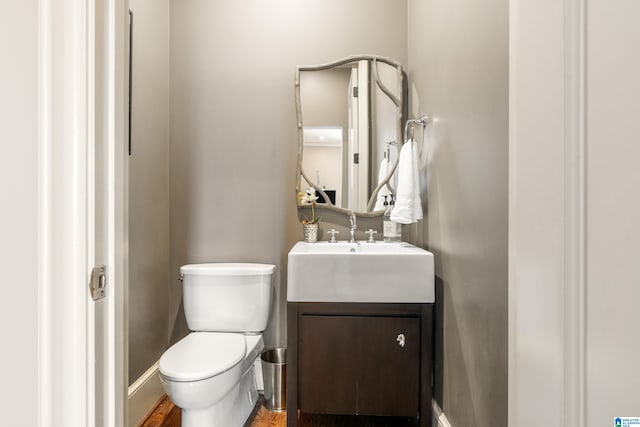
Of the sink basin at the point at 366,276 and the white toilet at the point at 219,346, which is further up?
the sink basin at the point at 366,276

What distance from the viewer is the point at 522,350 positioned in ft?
1.70

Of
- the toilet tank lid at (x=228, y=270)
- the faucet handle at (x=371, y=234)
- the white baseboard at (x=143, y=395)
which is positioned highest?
the faucet handle at (x=371, y=234)

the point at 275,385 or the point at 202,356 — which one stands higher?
the point at 202,356

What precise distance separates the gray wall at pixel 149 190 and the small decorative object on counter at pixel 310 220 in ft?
2.76

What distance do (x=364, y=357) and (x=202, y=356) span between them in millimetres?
Result: 715

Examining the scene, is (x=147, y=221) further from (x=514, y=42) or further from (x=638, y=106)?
(x=638, y=106)

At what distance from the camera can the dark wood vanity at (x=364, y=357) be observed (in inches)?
57.7

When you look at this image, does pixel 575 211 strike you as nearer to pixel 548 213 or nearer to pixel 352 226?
pixel 548 213

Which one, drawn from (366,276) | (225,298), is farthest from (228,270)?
(366,276)
